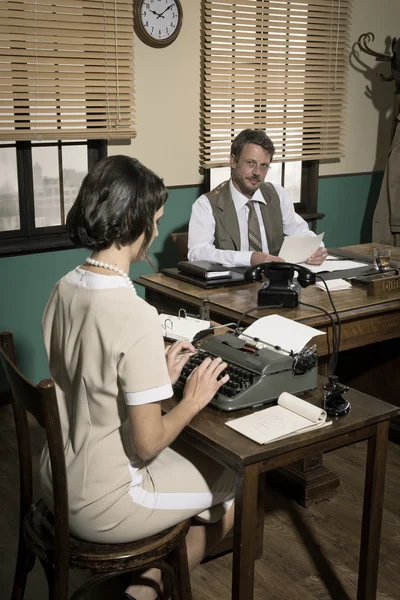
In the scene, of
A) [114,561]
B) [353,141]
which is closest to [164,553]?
[114,561]

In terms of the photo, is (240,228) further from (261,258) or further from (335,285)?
(335,285)

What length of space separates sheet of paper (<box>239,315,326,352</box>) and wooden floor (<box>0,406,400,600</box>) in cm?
85

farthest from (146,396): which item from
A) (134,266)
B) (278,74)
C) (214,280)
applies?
(278,74)

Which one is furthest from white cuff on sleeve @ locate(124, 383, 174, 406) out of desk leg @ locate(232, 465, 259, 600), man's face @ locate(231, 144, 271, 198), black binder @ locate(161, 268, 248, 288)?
man's face @ locate(231, 144, 271, 198)

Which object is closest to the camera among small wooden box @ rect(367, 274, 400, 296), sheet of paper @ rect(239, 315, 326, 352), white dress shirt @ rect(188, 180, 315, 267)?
sheet of paper @ rect(239, 315, 326, 352)

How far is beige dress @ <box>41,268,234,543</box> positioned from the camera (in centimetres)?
163

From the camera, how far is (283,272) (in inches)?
109

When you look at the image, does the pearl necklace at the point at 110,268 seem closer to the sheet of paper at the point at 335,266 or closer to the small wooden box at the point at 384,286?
the small wooden box at the point at 384,286

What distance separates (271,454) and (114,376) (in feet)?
1.37

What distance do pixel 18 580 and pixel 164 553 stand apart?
450 mm

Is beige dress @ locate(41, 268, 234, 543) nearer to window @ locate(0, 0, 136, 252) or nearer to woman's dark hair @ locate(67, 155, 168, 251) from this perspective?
woman's dark hair @ locate(67, 155, 168, 251)

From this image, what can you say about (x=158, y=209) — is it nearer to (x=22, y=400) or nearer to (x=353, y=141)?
(x=22, y=400)

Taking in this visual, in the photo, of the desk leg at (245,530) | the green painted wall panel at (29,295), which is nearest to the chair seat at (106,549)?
the desk leg at (245,530)

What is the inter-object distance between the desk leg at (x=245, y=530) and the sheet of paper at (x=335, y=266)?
163cm
